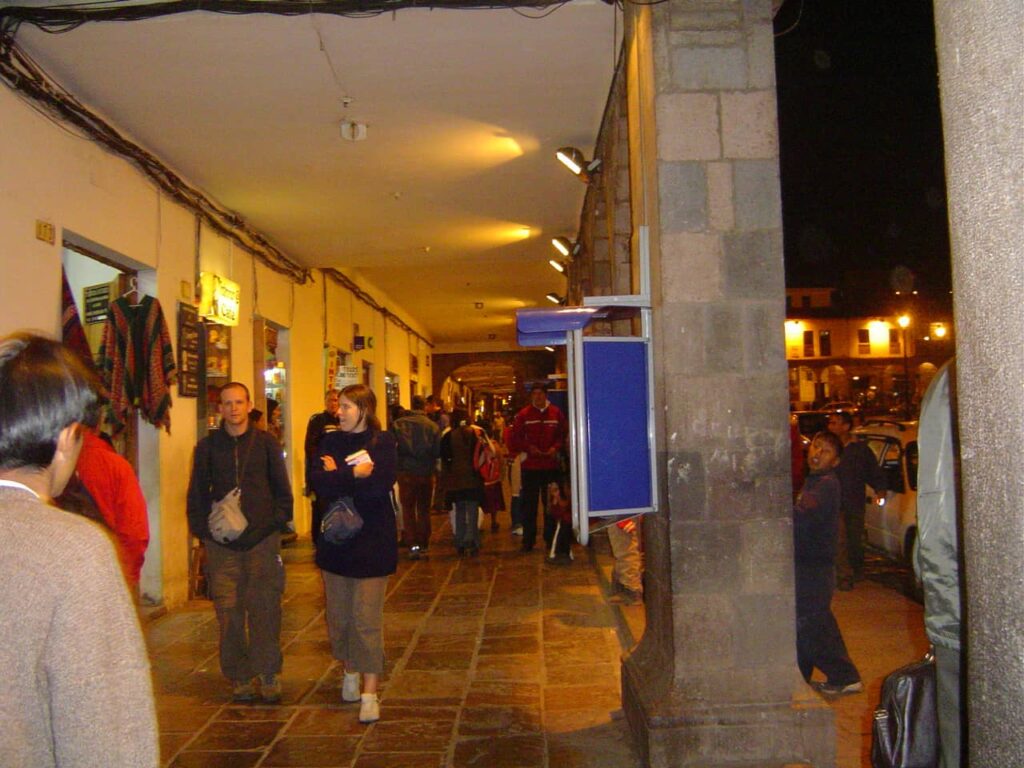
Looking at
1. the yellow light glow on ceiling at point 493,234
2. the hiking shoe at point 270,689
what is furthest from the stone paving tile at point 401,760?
the yellow light glow on ceiling at point 493,234

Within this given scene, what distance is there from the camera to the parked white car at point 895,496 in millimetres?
8711

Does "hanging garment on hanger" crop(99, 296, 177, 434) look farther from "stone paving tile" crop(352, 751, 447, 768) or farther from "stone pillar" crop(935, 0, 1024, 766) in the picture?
"stone pillar" crop(935, 0, 1024, 766)

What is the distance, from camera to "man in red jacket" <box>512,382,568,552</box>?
10.6 metres

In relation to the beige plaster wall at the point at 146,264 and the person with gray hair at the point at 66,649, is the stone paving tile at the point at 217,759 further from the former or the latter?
the person with gray hair at the point at 66,649

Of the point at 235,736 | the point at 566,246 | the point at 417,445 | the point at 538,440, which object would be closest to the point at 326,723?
the point at 235,736

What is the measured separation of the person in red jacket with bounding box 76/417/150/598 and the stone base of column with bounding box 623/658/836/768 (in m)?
2.51

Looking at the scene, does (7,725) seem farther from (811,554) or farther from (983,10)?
(811,554)

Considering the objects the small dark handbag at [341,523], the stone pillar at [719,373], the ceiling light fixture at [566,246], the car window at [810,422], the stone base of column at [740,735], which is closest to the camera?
the stone base of column at [740,735]

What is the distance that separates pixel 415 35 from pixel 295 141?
7.51ft

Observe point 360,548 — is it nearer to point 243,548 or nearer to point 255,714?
point 243,548

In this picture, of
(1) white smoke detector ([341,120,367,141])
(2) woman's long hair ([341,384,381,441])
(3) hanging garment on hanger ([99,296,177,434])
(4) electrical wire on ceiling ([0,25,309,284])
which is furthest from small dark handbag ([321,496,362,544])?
(1) white smoke detector ([341,120,367,141])

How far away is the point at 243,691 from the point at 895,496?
643cm

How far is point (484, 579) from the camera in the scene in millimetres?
9398

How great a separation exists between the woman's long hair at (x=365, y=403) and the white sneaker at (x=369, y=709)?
1430mm
